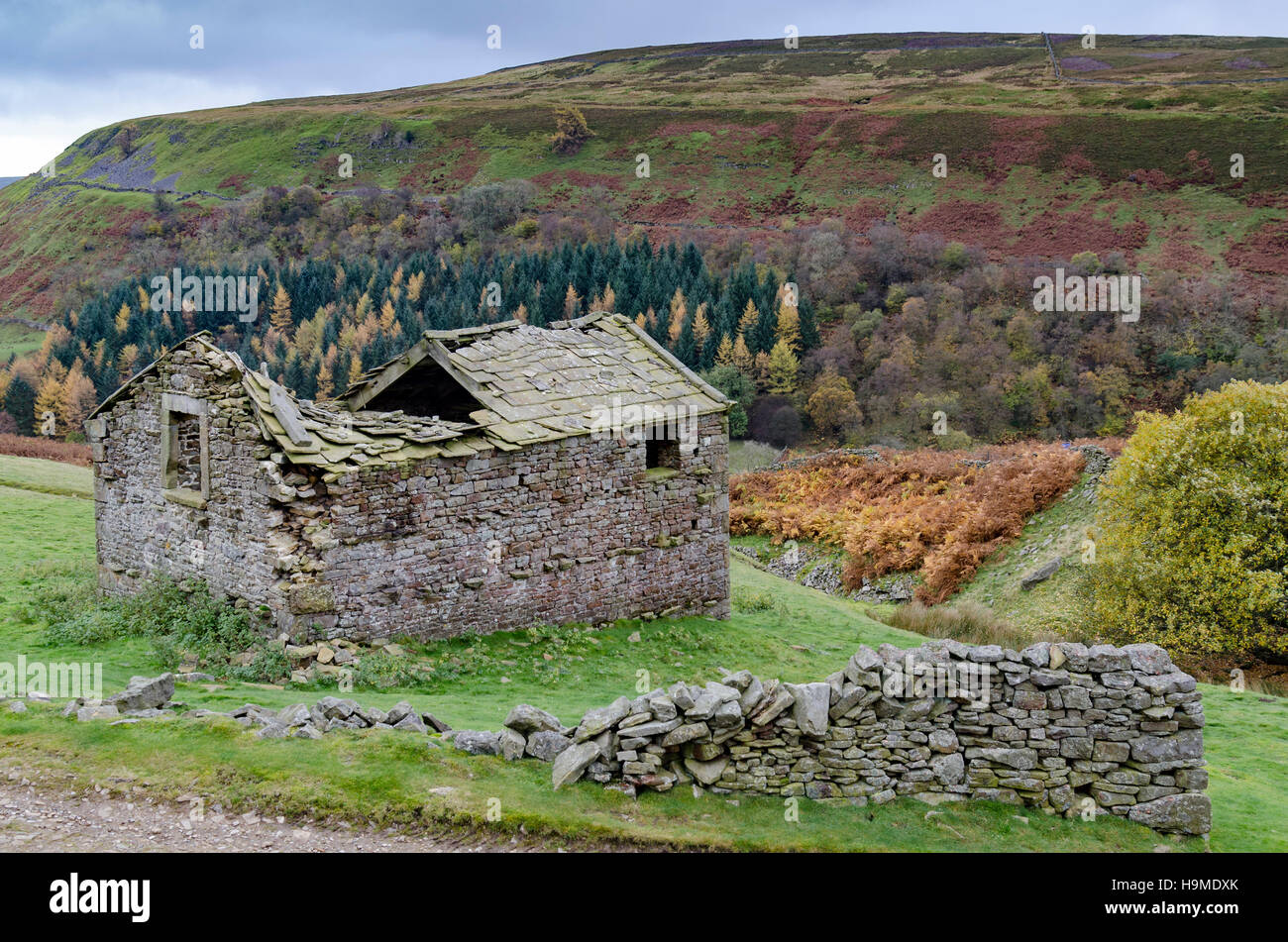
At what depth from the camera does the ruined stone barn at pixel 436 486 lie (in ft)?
49.0

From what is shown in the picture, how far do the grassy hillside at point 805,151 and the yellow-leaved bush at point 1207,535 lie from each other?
5398 centimetres

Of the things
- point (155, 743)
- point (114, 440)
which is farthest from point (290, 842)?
point (114, 440)

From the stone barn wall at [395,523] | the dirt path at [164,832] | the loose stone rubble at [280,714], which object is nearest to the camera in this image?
the dirt path at [164,832]

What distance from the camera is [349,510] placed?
14.9 meters

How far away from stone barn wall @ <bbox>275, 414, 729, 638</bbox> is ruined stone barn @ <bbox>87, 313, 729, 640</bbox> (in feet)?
0.10

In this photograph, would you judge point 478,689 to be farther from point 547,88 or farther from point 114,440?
point 547,88

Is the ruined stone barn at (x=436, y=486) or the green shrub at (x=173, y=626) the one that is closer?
the green shrub at (x=173, y=626)

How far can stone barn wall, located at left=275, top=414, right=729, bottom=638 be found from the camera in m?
14.9

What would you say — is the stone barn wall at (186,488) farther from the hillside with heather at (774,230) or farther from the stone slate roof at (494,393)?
the hillside with heather at (774,230)

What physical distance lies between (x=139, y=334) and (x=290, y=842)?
2986 inches

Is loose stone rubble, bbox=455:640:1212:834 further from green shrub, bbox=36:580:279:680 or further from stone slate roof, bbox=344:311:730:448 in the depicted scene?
stone slate roof, bbox=344:311:730:448

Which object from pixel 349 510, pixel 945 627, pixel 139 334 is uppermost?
pixel 139 334

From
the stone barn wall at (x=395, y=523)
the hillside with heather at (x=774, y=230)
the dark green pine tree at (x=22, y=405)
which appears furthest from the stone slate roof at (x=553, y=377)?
the dark green pine tree at (x=22, y=405)

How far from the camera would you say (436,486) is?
15.7 metres
